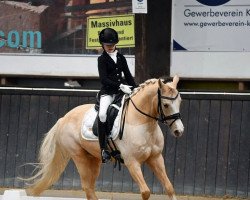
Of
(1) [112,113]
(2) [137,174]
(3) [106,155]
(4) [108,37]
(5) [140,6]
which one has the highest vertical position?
(5) [140,6]

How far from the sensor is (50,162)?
48.1ft

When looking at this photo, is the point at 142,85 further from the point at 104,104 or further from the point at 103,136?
the point at 103,136

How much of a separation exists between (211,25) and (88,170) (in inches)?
152

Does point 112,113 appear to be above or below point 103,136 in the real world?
above

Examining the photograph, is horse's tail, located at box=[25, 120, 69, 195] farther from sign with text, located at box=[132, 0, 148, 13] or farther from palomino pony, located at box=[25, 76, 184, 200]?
sign with text, located at box=[132, 0, 148, 13]

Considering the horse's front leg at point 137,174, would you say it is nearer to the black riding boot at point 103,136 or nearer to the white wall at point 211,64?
the black riding boot at point 103,136

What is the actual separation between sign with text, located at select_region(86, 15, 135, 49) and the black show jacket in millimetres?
2687

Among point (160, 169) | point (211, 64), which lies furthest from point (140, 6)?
point (160, 169)

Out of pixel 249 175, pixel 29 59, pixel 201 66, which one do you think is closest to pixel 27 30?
pixel 29 59

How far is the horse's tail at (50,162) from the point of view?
1467cm

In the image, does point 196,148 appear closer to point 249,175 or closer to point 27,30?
point 249,175

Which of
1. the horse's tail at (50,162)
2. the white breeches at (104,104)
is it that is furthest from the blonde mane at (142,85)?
the horse's tail at (50,162)

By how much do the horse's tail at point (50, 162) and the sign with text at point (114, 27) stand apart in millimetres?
2553

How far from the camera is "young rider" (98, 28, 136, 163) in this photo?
13594 mm
